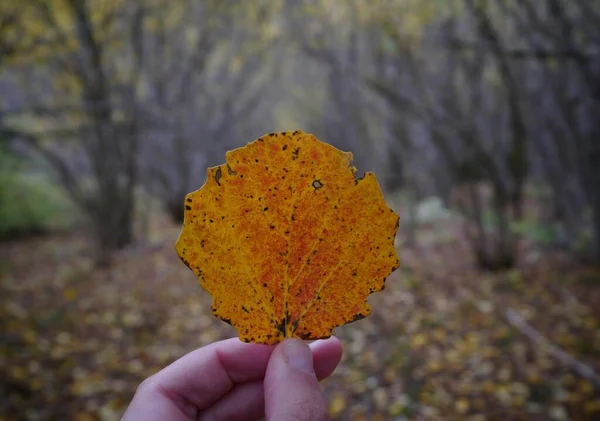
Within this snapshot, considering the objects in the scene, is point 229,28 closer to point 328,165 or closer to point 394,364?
point 394,364

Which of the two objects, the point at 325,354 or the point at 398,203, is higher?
the point at 398,203

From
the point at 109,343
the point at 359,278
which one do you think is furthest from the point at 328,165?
the point at 109,343

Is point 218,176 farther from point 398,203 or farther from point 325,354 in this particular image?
point 398,203

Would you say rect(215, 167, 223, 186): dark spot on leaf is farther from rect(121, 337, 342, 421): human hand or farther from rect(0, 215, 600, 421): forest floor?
rect(0, 215, 600, 421): forest floor

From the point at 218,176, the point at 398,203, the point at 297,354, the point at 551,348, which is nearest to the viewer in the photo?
the point at 218,176

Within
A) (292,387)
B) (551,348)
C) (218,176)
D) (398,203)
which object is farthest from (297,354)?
(398,203)

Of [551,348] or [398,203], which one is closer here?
[551,348]
